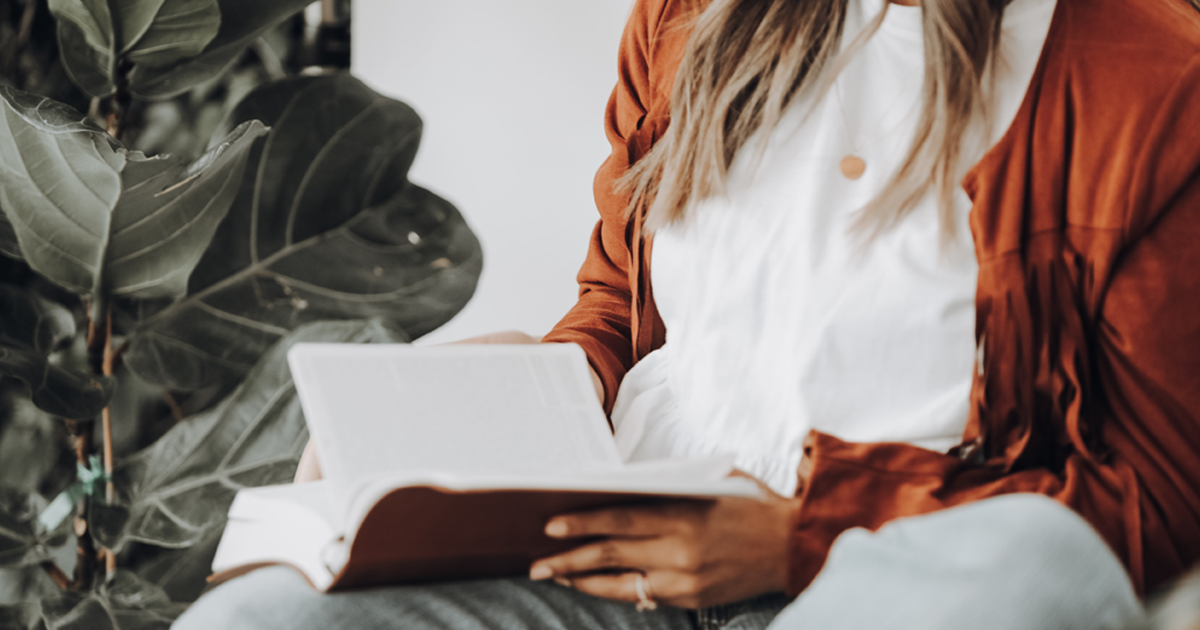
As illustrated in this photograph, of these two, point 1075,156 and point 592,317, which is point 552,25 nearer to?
point 592,317

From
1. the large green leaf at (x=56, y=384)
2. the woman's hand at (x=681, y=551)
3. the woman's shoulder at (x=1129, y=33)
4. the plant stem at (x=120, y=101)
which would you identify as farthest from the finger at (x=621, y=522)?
the plant stem at (x=120, y=101)

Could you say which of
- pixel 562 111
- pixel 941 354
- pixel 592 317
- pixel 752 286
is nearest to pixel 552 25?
pixel 562 111

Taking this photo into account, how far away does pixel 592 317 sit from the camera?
2.83 ft

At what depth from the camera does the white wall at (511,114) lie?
1266 mm

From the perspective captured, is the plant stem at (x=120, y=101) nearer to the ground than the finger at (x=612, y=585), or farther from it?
farther from it

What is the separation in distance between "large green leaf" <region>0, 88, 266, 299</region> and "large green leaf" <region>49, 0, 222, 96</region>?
Result: 12 centimetres

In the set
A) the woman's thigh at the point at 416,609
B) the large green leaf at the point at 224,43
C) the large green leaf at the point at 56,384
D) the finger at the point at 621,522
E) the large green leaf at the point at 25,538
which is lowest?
the large green leaf at the point at 25,538

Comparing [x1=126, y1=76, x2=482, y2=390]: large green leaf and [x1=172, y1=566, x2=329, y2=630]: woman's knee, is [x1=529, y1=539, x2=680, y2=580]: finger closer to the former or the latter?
[x1=172, y1=566, x2=329, y2=630]: woman's knee

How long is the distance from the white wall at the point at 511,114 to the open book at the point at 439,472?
66 cm

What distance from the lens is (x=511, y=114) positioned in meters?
1.33

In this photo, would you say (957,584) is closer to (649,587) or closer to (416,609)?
(649,587)

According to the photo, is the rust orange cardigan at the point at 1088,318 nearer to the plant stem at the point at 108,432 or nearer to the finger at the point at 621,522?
the finger at the point at 621,522

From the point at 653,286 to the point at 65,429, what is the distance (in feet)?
2.92

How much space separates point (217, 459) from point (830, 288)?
28.4 inches
